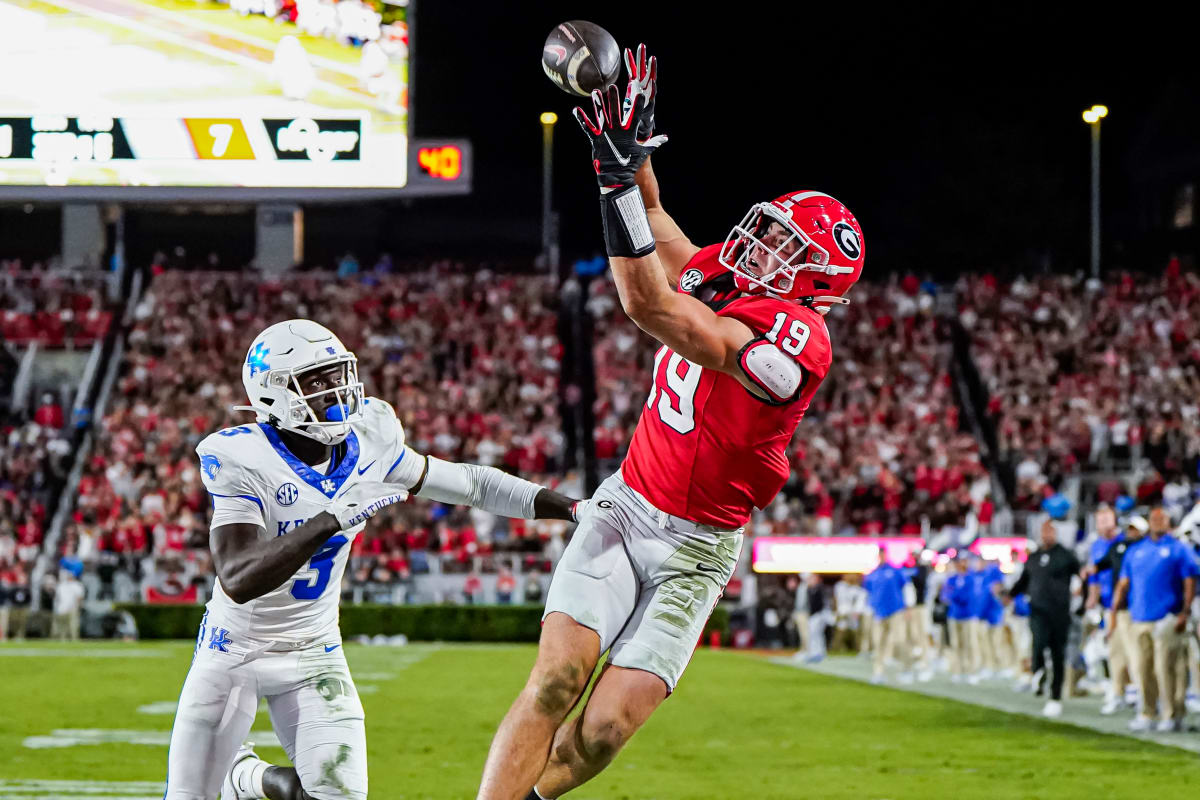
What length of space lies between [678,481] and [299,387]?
4.14 feet

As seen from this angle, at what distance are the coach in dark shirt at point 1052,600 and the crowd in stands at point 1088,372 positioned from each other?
714 centimetres

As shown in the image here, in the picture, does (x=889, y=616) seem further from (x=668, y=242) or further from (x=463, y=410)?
(x=668, y=242)

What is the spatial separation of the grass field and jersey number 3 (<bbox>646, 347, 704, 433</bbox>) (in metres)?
3.44

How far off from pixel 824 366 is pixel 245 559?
1.89 metres

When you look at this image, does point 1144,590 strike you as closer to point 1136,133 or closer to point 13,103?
point 13,103

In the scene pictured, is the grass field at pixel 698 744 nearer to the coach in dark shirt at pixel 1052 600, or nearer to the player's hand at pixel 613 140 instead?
the coach in dark shirt at pixel 1052 600

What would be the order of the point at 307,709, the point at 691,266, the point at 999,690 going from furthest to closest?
the point at 999,690, the point at 691,266, the point at 307,709

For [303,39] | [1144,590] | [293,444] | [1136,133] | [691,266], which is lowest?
[1144,590]

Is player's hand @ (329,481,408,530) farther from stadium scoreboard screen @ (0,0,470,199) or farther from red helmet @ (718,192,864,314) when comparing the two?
stadium scoreboard screen @ (0,0,470,199)

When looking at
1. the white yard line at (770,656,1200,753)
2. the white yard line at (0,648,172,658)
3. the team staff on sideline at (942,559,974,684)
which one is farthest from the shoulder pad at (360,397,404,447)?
the white yard line at (0,648,172,658)

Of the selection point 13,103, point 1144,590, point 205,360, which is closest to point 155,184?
point 13,103

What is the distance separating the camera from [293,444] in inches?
185

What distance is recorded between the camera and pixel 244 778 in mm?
5020

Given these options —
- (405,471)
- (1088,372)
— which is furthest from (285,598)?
(1088,372)
